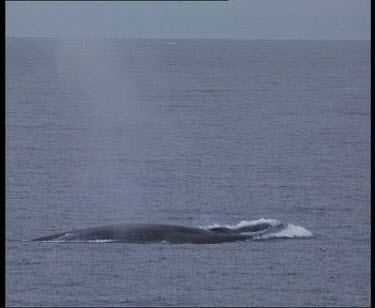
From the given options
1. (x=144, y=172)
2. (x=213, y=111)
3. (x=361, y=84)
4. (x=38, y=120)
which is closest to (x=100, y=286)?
(x=144, y=172)

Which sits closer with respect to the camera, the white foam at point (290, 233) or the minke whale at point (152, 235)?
the minke whale at point (152, 235)

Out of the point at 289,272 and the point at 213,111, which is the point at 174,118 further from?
the point at 289,272

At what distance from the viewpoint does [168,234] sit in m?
48.2

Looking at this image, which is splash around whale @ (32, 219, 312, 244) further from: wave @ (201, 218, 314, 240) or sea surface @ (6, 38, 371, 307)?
sea surface @ (6, 38, 371, 307)

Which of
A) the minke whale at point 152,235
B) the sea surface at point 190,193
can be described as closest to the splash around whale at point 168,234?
the minke whale at point 152,235

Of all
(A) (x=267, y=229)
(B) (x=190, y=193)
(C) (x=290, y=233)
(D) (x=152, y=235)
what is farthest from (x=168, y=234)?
(B) (x=190, y=193)

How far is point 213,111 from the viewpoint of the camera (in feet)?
384

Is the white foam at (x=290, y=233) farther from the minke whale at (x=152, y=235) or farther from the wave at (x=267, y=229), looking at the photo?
the minke whale at (x=152, y=235)

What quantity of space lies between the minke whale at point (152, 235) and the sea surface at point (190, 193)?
73 centimetres

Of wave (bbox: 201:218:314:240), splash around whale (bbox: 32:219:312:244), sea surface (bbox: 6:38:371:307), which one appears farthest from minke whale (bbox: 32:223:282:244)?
sea surface (bbox: 6:38:371:307)

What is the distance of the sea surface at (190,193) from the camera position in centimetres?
4100

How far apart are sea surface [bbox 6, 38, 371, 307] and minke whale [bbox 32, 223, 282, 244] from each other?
0.73 m

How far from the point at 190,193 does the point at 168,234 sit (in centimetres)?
1566

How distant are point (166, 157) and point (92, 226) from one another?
2692cm
